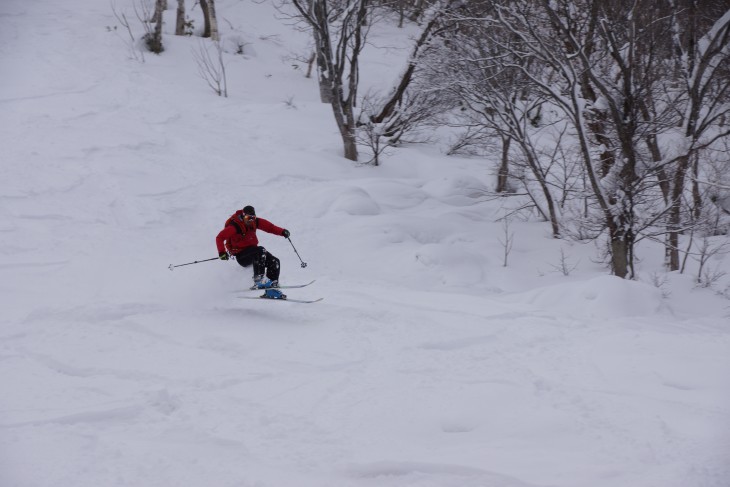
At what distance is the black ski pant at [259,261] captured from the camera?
871cm

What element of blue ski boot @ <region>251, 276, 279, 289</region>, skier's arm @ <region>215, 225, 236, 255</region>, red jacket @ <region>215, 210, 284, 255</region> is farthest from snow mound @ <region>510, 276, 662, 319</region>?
skier's arm @ <region>215, 225, 236, 255</region>

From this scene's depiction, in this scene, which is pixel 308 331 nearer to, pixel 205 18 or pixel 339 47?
pixel 339 47

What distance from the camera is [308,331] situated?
306 inches

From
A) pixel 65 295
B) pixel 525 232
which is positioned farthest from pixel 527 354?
pixel 525 232

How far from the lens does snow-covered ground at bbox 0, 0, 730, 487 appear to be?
462 cm

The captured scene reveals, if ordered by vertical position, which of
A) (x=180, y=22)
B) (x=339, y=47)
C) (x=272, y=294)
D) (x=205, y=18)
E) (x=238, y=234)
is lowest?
(x=272, y=294)

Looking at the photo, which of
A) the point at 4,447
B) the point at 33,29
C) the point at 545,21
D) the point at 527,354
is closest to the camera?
the point at 4,447

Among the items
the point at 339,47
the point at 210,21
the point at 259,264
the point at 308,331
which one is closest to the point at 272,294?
the point at 259,264

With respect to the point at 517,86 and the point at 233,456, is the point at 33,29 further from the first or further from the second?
the point at 233,456

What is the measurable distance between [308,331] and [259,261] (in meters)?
1.60

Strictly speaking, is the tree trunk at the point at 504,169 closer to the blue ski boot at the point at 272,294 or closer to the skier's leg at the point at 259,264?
the skier's leg at the point at 259,264

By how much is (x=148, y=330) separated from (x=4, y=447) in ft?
9.73

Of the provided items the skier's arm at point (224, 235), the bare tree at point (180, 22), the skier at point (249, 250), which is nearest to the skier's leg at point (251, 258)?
the skier at point (249, 250)

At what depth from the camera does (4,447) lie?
4578 millimetres
